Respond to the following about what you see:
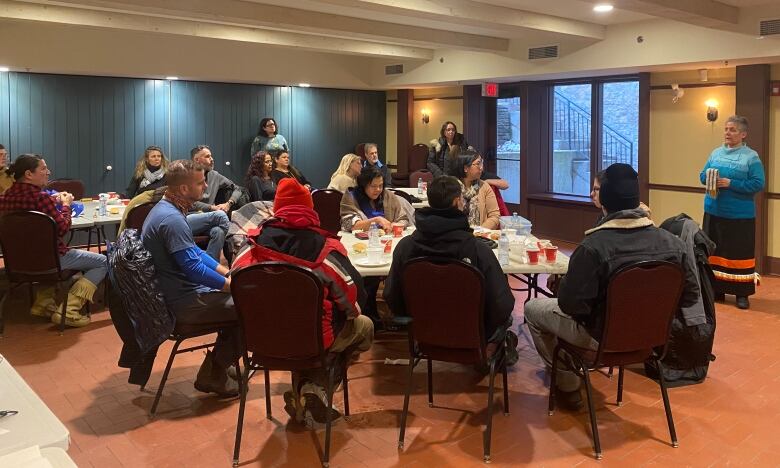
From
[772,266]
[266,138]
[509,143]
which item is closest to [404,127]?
[509,143]

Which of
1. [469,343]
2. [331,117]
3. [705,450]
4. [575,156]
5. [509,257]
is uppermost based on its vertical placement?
[331,117]

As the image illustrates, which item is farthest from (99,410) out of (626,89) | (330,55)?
(330,55)

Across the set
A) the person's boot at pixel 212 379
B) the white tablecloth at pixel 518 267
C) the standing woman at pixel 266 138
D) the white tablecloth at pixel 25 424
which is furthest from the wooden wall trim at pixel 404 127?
the white tablecloth at pixel 25 424

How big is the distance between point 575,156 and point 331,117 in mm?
3951

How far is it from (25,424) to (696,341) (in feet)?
11.7

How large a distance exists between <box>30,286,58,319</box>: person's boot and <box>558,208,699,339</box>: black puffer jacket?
161 inches

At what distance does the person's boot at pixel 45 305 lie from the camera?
5508 mm

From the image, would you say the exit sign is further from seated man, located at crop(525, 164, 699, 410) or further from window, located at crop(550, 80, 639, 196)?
seated man, located at crop(525, 164, 699, 410)

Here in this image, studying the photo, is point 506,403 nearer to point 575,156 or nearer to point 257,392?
point 257,392

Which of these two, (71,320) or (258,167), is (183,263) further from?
(258,167)

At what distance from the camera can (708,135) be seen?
7.62 m

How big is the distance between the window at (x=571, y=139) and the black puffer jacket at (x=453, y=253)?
6.43 meters

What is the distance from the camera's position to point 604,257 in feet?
10.6

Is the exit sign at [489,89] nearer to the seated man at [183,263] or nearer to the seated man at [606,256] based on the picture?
the seated man at [606,256]
